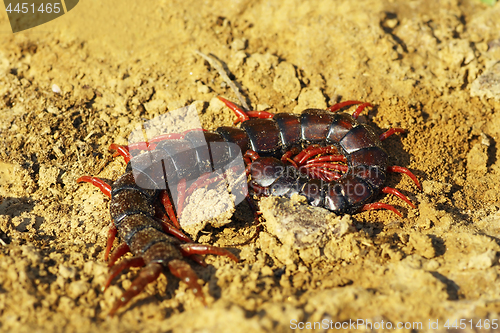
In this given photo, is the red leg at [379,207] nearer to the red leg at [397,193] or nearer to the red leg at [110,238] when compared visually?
the red leg at [397,193]

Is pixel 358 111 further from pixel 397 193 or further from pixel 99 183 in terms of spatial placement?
pixel 99 183

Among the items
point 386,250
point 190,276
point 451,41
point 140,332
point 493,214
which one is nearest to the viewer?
point 140,332

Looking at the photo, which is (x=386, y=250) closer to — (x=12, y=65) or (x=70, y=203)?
(x=70, y=203)

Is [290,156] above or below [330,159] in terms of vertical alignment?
above

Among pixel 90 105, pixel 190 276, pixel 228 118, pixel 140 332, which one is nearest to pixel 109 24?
pixel 90 105

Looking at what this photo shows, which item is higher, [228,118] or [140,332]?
[228,118]

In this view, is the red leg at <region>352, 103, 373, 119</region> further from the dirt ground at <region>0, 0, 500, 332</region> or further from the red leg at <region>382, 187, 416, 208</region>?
the red leg at <region>382, 187, 416, 208</region>

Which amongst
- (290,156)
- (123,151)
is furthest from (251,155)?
(123,151)
